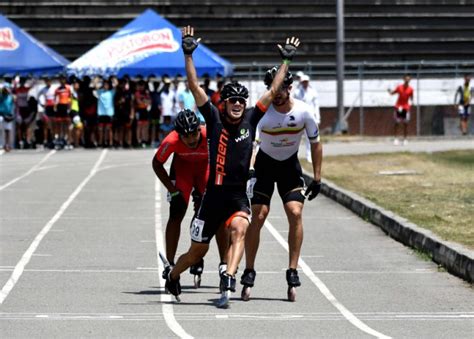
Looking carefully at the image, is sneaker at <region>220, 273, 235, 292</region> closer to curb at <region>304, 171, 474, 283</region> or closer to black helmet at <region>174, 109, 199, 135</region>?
black helmet at <region>174, 109, 199, 135</region>

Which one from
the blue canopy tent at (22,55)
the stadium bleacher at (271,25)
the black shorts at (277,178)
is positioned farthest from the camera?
the stadium bleacher at (271,25)

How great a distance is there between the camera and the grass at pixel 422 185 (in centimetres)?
1720

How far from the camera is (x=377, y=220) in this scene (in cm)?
1859

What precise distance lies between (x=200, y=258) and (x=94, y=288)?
1.36 m

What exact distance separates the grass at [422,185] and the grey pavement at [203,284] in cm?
59

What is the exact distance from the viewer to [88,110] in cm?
3500

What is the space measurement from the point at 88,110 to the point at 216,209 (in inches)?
920

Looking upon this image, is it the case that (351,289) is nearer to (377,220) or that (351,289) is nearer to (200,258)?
(200,258)

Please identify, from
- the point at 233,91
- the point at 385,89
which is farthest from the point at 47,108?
the point at 233,91

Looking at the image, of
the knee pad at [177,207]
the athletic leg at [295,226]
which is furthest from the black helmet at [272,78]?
the knee pad at [177,207]

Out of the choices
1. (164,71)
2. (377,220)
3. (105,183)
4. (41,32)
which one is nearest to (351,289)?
(377,220)

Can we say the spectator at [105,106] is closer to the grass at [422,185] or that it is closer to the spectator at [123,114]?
the spectator at [123,114]

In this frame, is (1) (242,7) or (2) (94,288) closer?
(2) (94,288)

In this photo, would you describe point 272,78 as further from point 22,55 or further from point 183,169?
point 22,55
